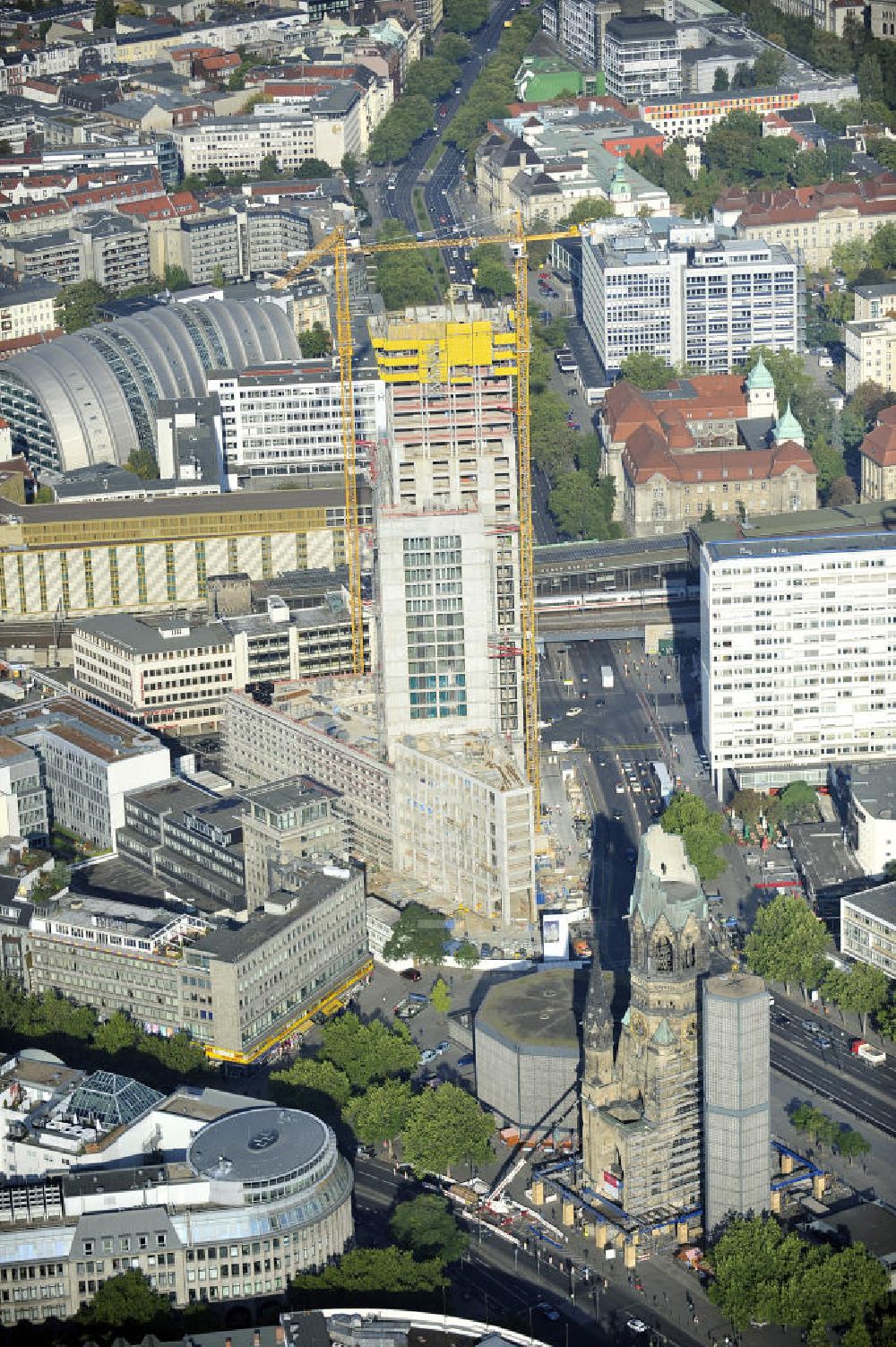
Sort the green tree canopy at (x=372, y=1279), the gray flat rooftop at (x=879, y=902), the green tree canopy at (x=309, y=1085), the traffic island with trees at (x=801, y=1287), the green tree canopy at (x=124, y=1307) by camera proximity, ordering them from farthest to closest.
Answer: the gray flat rooftop at (x=879, y=902), the green tree canopy at (x=309, y=1085), the green tree canopy at (x=372, y=1279), the traffic island with trees at (x=801, y=1287), the green tree canopy at (x=124, y=1307)

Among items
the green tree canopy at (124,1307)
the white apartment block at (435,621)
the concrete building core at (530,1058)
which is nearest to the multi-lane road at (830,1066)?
the concrete building core at (530,1058)

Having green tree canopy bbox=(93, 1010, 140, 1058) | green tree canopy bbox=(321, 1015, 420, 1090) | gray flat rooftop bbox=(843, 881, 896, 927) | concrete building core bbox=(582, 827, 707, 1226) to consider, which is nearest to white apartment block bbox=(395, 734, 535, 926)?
green tree canopy bbox=(321, 1015, 420, 1090)

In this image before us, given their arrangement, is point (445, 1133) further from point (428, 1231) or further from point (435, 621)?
point (435, 621)

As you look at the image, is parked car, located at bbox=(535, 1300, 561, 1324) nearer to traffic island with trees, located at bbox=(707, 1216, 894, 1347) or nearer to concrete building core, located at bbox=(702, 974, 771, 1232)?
traffic island with trees, located at bbox=(707, 1216, 894, 1347)

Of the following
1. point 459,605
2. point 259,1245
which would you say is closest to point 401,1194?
point 259,1245

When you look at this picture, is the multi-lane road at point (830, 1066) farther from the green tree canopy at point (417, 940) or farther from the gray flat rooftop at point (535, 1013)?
the green tree canopy at point (417, 940)

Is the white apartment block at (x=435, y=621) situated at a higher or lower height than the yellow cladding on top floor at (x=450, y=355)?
lower
